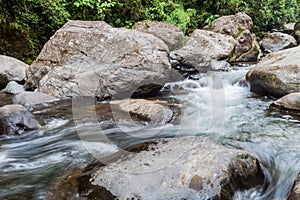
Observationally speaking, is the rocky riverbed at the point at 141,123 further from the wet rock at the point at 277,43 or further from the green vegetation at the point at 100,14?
the wet rock at the point at 277,43

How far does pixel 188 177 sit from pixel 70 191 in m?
1.02

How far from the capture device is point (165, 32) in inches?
346

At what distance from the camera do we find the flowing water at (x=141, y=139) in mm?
2695

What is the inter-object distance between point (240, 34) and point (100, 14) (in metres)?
5.16

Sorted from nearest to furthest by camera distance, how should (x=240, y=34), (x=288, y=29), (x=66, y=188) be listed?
(x=66, y=188) → (x=240, y=34) → (x=288, y=29)

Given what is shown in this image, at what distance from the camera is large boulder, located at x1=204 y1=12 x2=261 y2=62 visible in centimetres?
969

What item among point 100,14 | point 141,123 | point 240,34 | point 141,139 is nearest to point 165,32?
point 100,14

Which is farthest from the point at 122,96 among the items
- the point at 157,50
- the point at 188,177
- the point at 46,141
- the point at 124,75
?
the point at 188,177

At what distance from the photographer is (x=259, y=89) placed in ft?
18.8

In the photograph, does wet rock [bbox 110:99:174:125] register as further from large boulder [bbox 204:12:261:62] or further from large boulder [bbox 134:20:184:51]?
large boulder [bbox 204:12:261:62]

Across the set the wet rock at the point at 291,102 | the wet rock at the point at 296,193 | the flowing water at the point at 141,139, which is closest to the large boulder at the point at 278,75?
the flowing water at the point at 141,139

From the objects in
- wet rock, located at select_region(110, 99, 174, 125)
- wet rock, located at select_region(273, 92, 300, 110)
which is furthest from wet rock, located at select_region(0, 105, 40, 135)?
wet rock, located at select_region(273, 92, 300, 110)

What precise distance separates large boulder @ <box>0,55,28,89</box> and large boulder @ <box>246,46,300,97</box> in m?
5.56

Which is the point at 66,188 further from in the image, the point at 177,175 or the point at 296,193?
the point at 296,193
